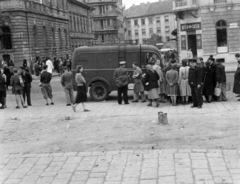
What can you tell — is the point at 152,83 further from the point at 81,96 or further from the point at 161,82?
the point at 81,96

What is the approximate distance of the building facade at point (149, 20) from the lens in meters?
112

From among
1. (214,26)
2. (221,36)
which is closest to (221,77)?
(214,26)

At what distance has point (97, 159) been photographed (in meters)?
7.79

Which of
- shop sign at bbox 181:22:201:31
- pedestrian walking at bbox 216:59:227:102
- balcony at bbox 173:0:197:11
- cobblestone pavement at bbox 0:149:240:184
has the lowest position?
cobblestone pavement at bbox 0:149:240:184

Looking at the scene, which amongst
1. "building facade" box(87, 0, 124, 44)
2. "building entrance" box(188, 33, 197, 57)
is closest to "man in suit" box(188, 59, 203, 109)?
"building entrance" box(188, 33, 197, 57)

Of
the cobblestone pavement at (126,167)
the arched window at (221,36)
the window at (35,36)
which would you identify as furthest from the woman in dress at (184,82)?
the window at (35,36)

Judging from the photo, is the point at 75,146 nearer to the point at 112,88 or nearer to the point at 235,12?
the point at 112,88

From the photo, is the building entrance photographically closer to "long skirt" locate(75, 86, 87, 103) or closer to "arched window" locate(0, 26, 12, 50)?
"arched window" locate(0, 26, 12, 50)

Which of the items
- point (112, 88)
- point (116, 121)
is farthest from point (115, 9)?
point (116, 121)

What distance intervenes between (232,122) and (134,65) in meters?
6.34

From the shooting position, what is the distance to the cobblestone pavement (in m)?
6.55

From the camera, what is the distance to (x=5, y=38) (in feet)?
126

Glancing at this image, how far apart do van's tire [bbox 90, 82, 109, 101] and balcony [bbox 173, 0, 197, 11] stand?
680 inches

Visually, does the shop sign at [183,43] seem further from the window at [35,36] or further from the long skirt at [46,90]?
the long skirt at [46,90]
